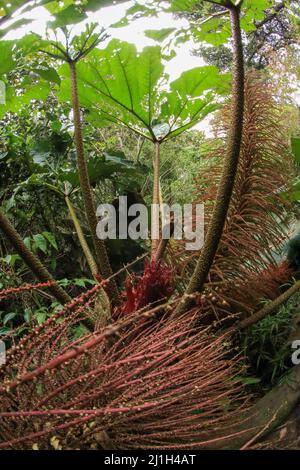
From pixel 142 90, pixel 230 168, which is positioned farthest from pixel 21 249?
pixel 142 90

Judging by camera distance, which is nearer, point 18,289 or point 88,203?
point 18,289

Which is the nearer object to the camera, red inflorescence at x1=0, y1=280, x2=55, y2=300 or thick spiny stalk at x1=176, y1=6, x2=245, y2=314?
red inflorescence at x1=0, y1=280, x2=55, y2=300

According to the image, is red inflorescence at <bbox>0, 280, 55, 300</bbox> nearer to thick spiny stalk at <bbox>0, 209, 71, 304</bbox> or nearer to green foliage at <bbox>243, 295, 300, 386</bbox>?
thick spiny stalk at <bbox>0, 209, 71, 304</bbox>

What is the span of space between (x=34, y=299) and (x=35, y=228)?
30.6 inches

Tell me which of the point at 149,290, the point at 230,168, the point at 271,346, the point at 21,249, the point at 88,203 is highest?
the point at 230,168

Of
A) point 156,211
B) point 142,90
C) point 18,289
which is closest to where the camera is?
point 18,289

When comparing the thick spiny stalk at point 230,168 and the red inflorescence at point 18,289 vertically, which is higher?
the thick spiny stalk at point 230,168

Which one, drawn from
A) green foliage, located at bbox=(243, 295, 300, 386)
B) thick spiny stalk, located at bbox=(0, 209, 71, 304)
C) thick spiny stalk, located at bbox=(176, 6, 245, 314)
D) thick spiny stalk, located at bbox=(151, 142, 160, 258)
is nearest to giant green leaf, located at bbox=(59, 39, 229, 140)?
thick spiny stalk, located at bbox=(151, 142, 160, 258)

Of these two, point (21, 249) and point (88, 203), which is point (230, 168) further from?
point (21, 249)

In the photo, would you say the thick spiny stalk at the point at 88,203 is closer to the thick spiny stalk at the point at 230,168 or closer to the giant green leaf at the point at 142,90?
the giant green leaf at the point at 142,90

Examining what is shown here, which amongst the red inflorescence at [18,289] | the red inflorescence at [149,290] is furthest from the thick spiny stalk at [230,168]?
the red inflorescence at [18,289]

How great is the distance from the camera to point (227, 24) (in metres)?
1.82

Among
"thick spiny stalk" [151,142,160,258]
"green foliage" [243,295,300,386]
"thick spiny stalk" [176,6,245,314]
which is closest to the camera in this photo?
"thick spiny stalk" [176,6,245,314]
